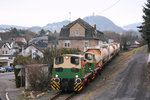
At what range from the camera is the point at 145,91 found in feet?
49.2

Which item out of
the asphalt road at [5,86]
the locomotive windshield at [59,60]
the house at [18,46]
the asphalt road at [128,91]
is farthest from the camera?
the house at [18,46]

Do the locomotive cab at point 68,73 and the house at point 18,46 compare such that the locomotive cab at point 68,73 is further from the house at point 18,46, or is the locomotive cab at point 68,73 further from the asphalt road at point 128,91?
the house at point 18,46

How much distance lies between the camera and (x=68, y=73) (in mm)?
16031

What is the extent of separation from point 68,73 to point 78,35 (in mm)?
30428

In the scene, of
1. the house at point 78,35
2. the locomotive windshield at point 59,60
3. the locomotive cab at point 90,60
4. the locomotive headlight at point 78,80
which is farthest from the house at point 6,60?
the locomotive headlight at point 78,80

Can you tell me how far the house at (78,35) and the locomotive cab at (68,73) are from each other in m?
29.6

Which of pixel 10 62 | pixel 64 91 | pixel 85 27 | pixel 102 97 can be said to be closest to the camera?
pixel 102 97

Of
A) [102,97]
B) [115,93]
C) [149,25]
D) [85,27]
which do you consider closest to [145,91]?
[115,93]

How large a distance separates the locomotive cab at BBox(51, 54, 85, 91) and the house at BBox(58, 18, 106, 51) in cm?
2958

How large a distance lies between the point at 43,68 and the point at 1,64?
55.9m

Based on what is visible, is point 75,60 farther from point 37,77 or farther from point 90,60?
point 90,60

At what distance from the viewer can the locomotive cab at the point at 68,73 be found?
51.9 feet

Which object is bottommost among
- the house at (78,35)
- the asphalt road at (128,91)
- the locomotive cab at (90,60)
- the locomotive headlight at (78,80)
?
the asphalt road at (128,91)

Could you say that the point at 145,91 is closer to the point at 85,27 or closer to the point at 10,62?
the point at 85,27
